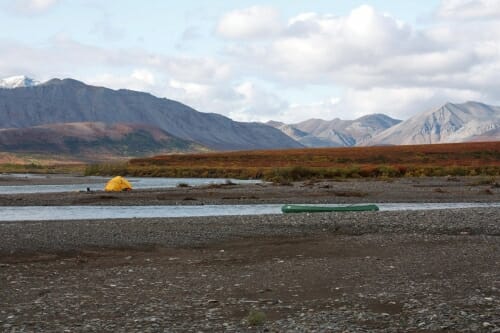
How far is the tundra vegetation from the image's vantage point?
252ft

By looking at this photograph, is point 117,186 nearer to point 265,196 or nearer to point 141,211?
point 265,196

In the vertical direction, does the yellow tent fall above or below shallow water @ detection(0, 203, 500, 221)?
above

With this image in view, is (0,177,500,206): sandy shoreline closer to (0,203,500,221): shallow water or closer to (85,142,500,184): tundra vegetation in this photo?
(0,203,500,221): shallow water

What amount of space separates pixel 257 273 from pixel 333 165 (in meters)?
79.8

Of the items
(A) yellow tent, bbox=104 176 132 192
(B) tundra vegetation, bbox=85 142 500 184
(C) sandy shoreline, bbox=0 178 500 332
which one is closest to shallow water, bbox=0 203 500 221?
(C) sandy shoreline, bbox=0 178 500 332

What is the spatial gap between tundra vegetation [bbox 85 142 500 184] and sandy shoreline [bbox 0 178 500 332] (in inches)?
1716

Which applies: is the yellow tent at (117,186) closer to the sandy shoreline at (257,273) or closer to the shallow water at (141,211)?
the shallow water at (141,211)

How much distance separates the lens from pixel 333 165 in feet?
313

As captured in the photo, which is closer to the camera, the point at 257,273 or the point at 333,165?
the point at 257,273

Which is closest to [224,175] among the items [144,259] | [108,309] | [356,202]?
[356,202]

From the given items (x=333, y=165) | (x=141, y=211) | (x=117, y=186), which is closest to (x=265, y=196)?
(x=141, y=211)

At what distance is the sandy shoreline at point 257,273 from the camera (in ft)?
Answer: 38.3

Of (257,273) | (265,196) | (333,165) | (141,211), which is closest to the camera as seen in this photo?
(257,273)

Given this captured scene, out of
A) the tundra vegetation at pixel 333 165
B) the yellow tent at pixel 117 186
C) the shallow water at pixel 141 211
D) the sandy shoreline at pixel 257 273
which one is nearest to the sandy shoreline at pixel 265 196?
the shallow water at pixel 141 211
